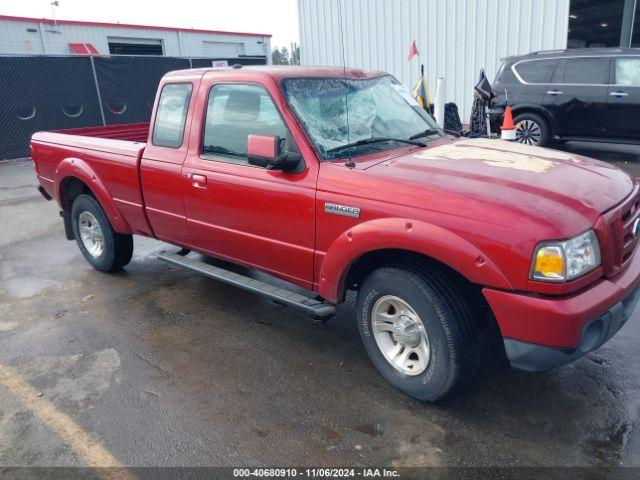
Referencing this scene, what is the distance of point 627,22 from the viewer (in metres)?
13.8

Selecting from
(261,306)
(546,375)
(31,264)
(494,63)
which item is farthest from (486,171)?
(494,63)

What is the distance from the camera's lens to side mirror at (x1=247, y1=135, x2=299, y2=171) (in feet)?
10.6

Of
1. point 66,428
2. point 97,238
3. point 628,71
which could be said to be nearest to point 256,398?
point 66,428

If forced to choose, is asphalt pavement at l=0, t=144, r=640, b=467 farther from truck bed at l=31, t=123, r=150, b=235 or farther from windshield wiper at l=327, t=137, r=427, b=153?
windshield wiper at l=327, t=137, r=427, b=153

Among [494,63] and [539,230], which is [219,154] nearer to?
[539,230]

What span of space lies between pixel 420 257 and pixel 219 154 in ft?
5.76

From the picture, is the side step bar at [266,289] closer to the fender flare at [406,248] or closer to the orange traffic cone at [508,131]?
the fender flare at [406,248]

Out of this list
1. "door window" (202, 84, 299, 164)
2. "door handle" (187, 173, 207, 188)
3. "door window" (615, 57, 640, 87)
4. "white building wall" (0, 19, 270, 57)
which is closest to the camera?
"door window" (202, 84, 299, 164)

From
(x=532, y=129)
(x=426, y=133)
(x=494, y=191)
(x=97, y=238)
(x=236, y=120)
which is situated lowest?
(x=97, y=238)

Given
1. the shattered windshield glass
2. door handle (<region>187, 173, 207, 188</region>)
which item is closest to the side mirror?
the shattered windshield glass

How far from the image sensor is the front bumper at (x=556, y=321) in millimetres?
2480

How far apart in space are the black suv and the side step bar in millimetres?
7548

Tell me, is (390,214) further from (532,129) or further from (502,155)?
(532,129)

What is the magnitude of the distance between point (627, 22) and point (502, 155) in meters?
13.4
